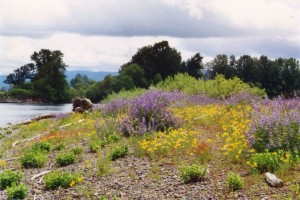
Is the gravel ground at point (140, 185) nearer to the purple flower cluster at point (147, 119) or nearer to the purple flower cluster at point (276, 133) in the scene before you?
the purple flower cluster at point (276, 133)

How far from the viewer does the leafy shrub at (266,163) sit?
8320mm

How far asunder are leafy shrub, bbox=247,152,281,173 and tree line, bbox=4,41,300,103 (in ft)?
175

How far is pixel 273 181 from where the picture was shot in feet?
25.1

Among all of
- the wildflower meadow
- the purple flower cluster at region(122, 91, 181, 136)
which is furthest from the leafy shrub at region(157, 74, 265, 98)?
the wildflower meadow

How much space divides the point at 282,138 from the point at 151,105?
5.47m

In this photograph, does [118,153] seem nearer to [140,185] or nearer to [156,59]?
[140,185]

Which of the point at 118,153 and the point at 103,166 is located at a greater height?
the point at 118,153

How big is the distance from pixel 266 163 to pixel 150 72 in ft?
218

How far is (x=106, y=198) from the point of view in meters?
8.32

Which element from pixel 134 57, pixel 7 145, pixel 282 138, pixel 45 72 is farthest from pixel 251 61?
pixel 282 138

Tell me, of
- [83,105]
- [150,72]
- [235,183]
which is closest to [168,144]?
[235,183]

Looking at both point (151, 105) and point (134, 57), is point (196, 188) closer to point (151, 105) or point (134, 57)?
point (151, 105)

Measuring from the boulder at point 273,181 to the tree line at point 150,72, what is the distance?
5409 cm

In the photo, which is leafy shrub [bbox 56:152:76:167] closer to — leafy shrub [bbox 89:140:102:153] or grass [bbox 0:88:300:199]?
grass [bbox 0:88:300:199]
